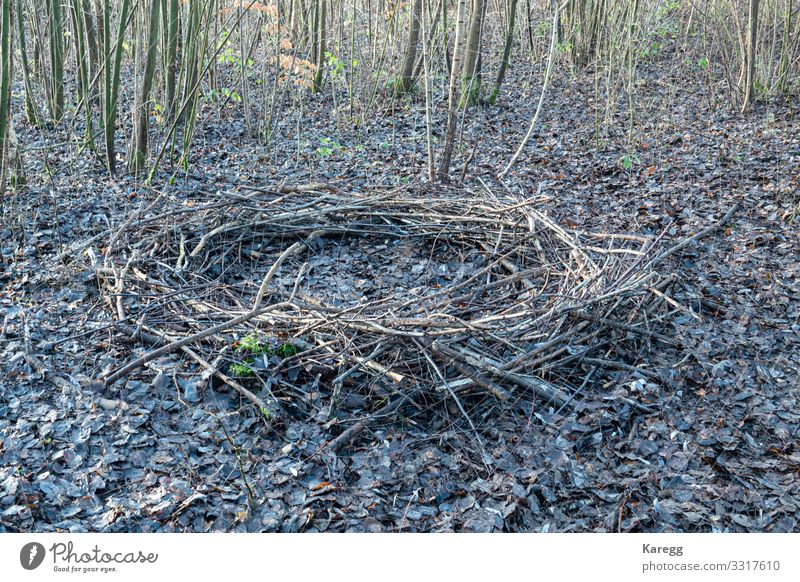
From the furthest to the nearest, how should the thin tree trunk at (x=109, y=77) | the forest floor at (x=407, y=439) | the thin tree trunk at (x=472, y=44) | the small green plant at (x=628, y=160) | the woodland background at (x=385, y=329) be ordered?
the thin tree trunk at (x=472, y=44), the small green plant at (x=628, y=160), the thin tree trunk at (x=109, y=77), the woodland background at (x=385, y=329), the forest floor at (x=407, y=439)

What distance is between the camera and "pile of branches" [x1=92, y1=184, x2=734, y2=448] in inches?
142

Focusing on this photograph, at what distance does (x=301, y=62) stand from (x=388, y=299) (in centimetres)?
434

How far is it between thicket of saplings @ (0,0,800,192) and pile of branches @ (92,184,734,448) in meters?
1.39

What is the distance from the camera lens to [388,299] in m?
4.13

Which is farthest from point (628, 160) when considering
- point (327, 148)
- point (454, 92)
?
point (327, 148)

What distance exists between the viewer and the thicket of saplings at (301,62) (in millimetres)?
6438

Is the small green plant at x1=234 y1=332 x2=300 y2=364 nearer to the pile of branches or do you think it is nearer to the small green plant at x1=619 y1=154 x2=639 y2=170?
the pile of branches

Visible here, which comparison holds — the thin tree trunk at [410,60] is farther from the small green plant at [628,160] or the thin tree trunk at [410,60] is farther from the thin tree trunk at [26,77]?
the thin tree trunk at [26,77]

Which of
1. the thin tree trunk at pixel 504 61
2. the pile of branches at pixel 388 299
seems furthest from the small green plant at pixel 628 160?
the thin tree trunk at pixel 504 61

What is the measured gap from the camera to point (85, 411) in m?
3.37

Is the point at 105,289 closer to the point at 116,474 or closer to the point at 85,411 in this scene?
the point at 85,411

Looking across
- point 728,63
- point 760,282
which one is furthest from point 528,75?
point 760,282

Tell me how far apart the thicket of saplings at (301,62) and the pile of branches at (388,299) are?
139 cm

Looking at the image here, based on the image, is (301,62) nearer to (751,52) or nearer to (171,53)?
(171,53)
